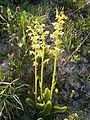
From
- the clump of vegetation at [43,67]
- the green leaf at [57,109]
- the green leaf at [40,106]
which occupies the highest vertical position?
the clump of vegetation at [43,67]

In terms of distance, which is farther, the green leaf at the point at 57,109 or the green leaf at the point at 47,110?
the green leaf at the point at 57,109

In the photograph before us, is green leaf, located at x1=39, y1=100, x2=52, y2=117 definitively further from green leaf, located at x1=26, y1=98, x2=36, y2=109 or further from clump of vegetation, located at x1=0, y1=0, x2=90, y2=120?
green leaf, located at x1=26, y1=98, x2=36, y2=109

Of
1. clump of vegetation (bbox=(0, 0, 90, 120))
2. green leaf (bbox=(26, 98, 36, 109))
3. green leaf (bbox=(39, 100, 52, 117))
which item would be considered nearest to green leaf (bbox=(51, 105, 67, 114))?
clump of vegetation (bbox=(0, 0, 90, 120))

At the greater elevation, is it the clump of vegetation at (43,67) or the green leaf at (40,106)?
the clump of vegetation at (43,67)

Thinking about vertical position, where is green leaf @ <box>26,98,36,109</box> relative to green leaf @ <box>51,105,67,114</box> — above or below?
above

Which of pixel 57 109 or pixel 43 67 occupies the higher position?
pixel 43 67

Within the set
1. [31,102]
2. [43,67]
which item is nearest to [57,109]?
[31,102]

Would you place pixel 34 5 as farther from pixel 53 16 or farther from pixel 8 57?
Result: pixel 8 57

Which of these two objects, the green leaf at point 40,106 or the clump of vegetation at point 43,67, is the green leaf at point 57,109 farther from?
the green leaf at point 40,106

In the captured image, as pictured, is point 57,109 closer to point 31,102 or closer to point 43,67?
point 31,102

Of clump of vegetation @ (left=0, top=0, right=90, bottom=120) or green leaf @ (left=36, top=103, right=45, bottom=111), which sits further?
clump of vegetation @ (left=0, top=0, right=90, bottom=120)

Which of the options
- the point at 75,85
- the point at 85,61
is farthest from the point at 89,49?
the point at 75,85

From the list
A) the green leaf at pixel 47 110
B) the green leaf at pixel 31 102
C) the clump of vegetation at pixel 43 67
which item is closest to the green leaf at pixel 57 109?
the clump of vegetation at pixel 43 67

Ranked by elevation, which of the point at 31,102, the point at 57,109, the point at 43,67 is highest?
the point at 43,67
